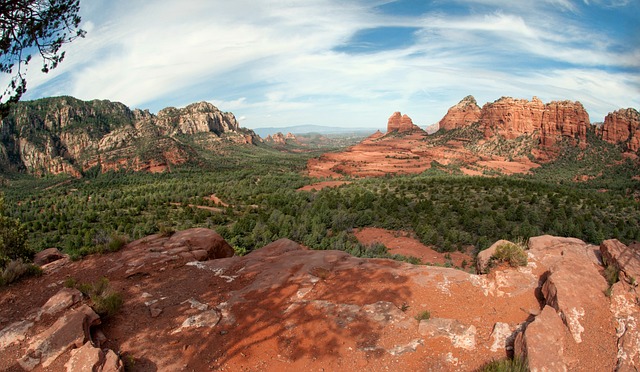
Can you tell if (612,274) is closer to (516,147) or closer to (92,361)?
(92,361)

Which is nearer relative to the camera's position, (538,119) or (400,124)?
(538,119)

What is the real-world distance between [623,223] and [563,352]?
36568 mm

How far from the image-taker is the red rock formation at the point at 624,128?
75.4 m

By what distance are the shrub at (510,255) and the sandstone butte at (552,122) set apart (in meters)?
96.0

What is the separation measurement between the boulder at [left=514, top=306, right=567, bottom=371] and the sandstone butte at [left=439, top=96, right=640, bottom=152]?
98.6 meters

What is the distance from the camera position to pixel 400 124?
157750mm

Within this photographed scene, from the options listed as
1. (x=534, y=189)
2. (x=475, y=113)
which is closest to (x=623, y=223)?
(x=534, y=189)

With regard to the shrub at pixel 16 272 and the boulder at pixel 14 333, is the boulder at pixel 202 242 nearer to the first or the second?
the shrub at pixel 16 272

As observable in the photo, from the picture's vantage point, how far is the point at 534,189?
4616 centimetres

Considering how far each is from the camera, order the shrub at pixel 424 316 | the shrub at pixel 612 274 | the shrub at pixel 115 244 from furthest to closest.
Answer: the shrub at pixel 115 244
the shrub at pixel 424 316
the shrub at pixel 612 274

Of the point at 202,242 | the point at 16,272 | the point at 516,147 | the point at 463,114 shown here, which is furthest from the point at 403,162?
the point at 16,272

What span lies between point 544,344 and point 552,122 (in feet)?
364

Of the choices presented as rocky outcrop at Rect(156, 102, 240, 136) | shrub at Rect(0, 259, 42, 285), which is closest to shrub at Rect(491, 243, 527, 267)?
shrub at Rect(0, 259, 42, 285)

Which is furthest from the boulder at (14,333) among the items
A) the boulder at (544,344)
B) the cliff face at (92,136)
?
the cliff face at (92,136)
